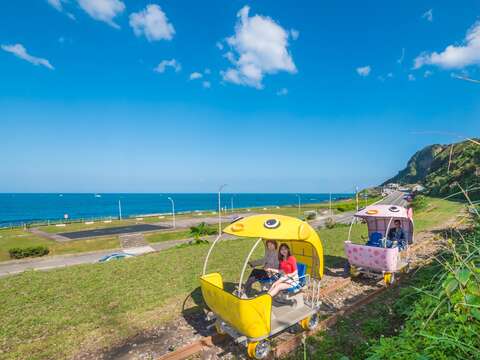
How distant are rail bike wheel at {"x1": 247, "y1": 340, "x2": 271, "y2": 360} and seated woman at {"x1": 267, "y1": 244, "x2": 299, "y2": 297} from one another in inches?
47.0

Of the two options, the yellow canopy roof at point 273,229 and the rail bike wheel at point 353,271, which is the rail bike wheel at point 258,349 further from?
the rail bike wheel at point 353,271

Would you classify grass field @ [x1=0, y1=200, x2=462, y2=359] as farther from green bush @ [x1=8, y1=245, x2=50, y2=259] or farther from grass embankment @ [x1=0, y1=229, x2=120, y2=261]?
grass embankment @ [x1=0, y1=229, x2=120, y2=261]

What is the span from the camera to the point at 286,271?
718cm

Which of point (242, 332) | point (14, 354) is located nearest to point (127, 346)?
point (14, 354)

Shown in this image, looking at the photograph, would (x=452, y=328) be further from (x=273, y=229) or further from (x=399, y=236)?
(x=399, y=236)

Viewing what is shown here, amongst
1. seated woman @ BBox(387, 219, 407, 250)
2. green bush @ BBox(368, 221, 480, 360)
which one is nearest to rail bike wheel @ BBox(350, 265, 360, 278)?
seated woman @ BBox(387, 219, 407, 250)

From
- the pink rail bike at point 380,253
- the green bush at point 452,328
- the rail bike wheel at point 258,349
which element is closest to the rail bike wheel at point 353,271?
the pink rail bike at point 380,253

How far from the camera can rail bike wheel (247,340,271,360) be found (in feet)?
19.2

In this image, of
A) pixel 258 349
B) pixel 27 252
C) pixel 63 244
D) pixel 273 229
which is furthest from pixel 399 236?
pixel 63 244

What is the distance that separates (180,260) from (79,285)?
17.0 ft

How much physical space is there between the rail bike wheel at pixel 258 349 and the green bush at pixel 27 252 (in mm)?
36971

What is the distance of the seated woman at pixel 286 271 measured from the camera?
6.79 m

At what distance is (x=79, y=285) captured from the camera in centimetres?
1122

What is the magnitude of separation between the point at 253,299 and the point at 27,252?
125ft
